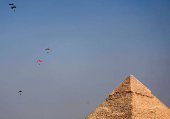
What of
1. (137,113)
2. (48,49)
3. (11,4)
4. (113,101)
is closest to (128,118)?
(137,113)

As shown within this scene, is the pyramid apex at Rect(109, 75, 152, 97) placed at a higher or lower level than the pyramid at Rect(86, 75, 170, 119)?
higher

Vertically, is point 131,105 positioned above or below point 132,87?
below

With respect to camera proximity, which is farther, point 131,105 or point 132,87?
point 132,87

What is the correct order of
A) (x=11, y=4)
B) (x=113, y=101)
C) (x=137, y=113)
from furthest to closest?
(x=113, y=101), (x=137, y=113), (x=11, y=4)

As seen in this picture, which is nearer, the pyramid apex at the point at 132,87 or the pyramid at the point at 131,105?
the pyramid at the point at 131,105

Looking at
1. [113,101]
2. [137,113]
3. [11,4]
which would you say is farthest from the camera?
[113,101]

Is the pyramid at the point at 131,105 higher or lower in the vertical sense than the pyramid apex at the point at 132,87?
lower

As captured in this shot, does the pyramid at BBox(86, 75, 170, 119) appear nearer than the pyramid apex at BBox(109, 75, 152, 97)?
Yes

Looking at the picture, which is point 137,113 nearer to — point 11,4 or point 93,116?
point 93,116
